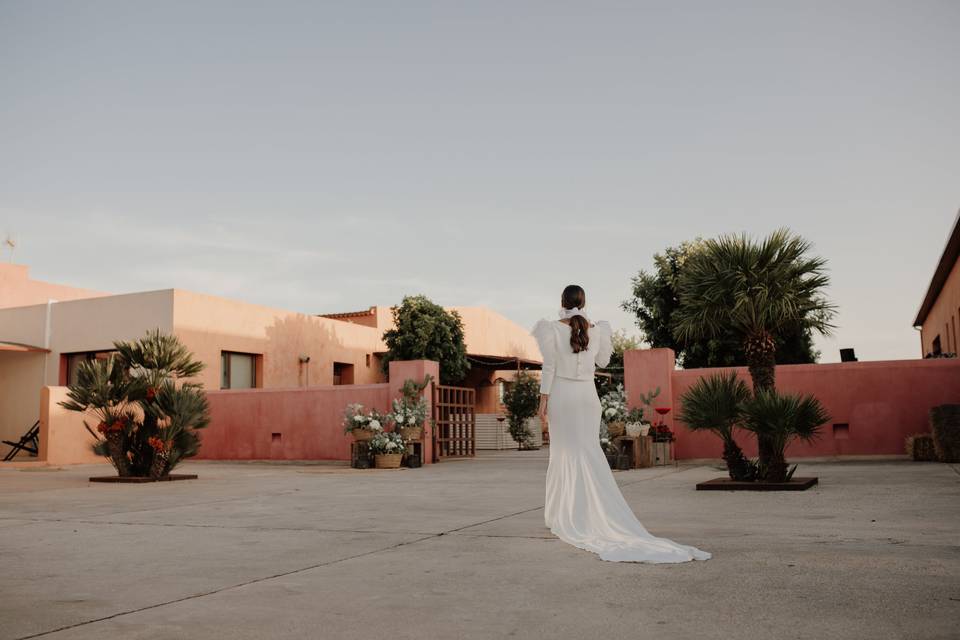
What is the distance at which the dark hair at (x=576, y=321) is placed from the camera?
6.58 m

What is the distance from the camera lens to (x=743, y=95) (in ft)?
52.8

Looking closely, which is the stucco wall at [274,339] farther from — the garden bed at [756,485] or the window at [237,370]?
the garden bed at [756,485]

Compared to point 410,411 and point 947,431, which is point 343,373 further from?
point 947,431

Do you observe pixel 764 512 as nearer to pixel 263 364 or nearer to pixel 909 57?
pixel 909 57

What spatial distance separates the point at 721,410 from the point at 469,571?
6018 mm

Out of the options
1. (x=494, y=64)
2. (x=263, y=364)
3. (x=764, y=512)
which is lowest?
(x=764, y=512)

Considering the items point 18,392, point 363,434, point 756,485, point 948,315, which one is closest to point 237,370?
point 18,392

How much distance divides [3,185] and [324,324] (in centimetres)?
1054

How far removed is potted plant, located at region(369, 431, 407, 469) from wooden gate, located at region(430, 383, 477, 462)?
6.72 feet

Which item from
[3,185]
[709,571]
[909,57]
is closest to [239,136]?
[3,185]

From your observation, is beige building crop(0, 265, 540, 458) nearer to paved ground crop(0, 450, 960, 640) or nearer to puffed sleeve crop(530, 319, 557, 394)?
paved ground crop(0, 450, 960, 640)

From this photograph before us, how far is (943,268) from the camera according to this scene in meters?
19.0

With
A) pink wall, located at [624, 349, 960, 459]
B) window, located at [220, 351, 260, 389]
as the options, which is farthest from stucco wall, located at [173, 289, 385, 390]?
pink wall, located at [624, 349, 960, 459]

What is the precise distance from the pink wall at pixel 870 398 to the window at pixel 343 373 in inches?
581
